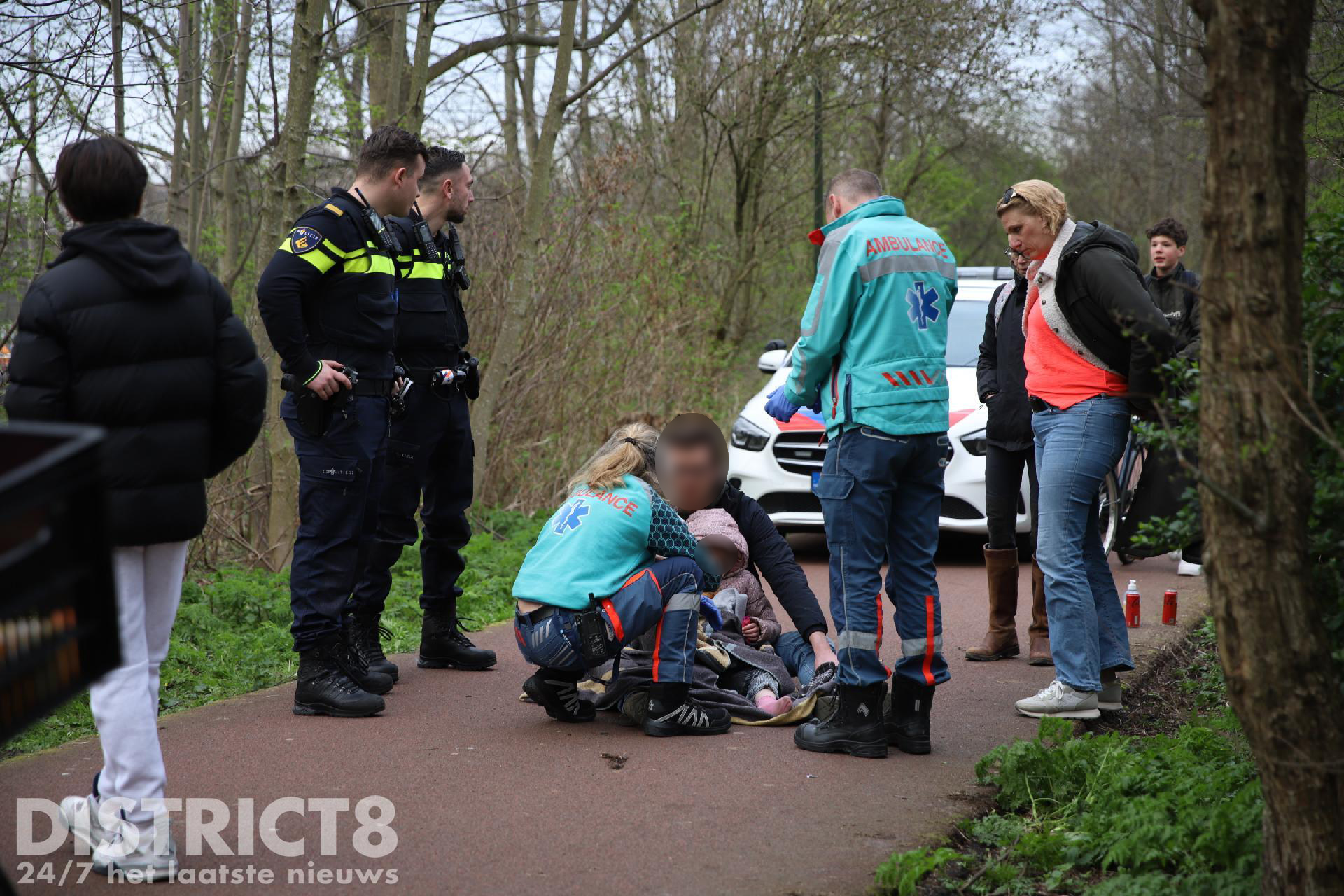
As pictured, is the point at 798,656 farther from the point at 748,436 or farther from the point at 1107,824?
the point at 748,436

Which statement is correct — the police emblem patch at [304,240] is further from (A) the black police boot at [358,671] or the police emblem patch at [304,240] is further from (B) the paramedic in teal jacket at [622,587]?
(A) the black police boot at [358,671]

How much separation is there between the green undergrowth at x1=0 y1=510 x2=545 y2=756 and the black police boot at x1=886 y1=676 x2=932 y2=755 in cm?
287

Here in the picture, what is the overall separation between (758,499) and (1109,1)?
200 inches

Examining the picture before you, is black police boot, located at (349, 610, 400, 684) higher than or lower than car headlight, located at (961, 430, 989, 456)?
lower

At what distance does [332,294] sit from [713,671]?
2.26m

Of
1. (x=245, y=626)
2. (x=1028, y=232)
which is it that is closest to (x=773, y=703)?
(x=1028, y=232)

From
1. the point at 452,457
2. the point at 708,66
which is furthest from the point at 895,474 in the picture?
the point at 708,66

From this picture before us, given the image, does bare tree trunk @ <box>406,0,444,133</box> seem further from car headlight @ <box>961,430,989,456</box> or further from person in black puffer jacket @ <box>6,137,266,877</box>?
person in black puffer jacket @ <box>6,137,266,877</box>

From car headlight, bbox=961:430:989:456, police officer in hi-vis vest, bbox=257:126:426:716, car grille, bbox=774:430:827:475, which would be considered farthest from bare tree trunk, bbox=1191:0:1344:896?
car grille, bbox=774:430:827:475

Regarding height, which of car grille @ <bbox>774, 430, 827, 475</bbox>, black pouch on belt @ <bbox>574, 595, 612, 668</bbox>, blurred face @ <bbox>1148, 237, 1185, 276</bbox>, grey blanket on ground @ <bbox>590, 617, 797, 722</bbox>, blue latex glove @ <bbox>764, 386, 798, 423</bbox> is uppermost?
blurred face @ <bbox>1148, 237, 1185, 276</bbox>

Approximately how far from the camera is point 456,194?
5996mm

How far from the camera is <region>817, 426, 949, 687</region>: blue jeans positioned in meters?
4.62

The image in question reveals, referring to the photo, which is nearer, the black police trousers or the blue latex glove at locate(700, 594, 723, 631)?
the blue latex glove at locate(700, 594, 723, 631)

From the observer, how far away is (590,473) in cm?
507
